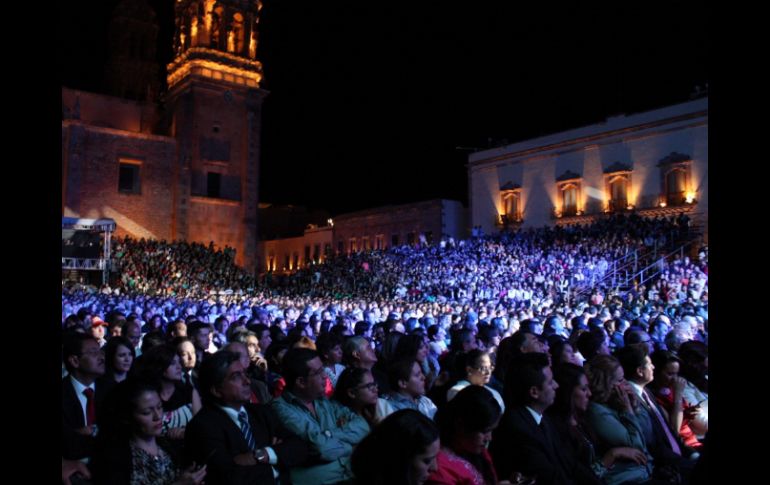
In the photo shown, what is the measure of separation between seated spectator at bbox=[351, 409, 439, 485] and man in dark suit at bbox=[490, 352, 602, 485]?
4.05ft

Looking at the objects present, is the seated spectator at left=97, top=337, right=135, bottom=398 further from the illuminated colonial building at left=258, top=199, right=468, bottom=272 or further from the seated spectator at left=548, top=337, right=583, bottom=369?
the illuminated colonial building at left=258, top=199, right=468, bottom=272

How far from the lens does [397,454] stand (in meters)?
3.08

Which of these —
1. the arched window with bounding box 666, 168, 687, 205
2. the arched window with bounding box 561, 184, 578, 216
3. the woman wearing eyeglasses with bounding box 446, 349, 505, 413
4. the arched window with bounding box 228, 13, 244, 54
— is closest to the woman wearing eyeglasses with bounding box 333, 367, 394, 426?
the woman wearing eyeglasses with bounding box 446, 349, 505, 413

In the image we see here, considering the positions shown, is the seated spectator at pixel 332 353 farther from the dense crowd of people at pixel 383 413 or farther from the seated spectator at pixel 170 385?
the seated spectator at pixel 170 385

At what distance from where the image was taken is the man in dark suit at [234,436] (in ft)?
12.7

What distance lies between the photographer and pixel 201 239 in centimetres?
4047

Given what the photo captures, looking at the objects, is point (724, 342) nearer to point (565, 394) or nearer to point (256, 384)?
point (565, 394)

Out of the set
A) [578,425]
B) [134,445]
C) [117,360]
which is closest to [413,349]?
[578,425]

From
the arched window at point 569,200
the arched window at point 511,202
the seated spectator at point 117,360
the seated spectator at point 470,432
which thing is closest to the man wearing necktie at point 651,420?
the seated spectator at point 470,432

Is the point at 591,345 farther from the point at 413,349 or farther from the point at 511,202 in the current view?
the point at 511,202

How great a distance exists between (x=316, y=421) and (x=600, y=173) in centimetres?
3497

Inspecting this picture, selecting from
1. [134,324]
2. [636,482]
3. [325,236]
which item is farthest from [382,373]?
[325,236]

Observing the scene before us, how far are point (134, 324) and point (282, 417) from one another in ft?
17.7

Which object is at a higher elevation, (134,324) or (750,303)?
(750,303)
